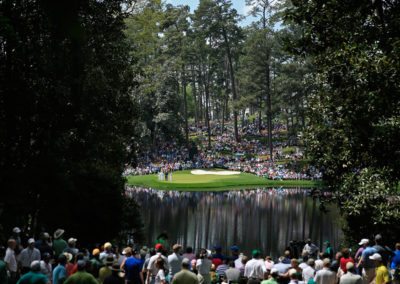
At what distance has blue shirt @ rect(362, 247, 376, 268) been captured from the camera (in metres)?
11.7

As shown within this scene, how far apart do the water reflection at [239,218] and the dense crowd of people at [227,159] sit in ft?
31.6

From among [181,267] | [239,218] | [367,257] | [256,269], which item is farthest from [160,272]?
[239,218]

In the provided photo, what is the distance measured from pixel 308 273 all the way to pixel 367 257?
1.44 m

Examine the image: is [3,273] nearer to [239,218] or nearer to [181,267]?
[181,267]

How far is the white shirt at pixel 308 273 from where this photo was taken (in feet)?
37.5

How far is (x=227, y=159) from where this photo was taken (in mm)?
76625

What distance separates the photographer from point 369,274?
11.9 metres

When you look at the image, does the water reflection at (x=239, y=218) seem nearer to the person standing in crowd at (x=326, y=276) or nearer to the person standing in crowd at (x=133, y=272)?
the person standing in crowd at (x=326, y=276)

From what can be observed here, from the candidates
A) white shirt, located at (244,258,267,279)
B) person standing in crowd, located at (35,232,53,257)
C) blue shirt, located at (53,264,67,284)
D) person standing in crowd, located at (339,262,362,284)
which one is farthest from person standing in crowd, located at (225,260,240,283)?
person standing in crowd, located at (35,232,53,257)

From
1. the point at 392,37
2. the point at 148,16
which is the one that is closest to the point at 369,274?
the point at 392,37

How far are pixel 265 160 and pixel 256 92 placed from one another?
1075 centimetres

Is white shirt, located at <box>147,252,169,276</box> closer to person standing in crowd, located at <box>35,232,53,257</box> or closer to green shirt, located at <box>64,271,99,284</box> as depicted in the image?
person standing in crowd, located at <box>35,232,53,257</box>

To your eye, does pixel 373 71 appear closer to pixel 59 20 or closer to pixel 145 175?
pixel 59 20

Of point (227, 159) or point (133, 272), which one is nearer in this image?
point (133, 272)
